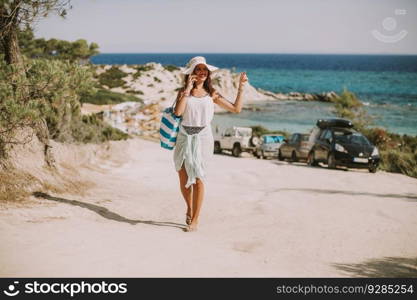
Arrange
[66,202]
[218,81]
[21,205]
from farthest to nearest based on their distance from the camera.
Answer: [218,81]
[66,202]
[21,205]

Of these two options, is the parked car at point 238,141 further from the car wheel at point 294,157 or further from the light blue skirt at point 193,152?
the light blue skirt at point 193,152

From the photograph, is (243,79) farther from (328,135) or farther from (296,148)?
(296,148)

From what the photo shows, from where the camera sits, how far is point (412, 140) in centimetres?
2478

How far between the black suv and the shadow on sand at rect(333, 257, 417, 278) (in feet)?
39.1

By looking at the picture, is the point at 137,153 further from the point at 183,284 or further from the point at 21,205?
the point at 183,284

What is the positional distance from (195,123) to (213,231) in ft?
4.95

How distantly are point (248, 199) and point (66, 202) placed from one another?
3.16m

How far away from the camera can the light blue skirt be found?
253 inches

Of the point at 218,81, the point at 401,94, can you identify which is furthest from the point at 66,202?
the point at 401,94

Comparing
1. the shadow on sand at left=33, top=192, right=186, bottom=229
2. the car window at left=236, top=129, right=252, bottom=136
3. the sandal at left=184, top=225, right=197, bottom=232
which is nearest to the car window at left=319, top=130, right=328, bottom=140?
the car window at left=236, top=129, right=252, bottom=136

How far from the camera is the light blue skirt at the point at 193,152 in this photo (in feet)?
21.1

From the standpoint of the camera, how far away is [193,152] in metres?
6.45

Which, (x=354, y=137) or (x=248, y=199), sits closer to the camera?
(x=248, y=199)

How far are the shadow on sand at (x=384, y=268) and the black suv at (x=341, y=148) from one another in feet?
39.1
